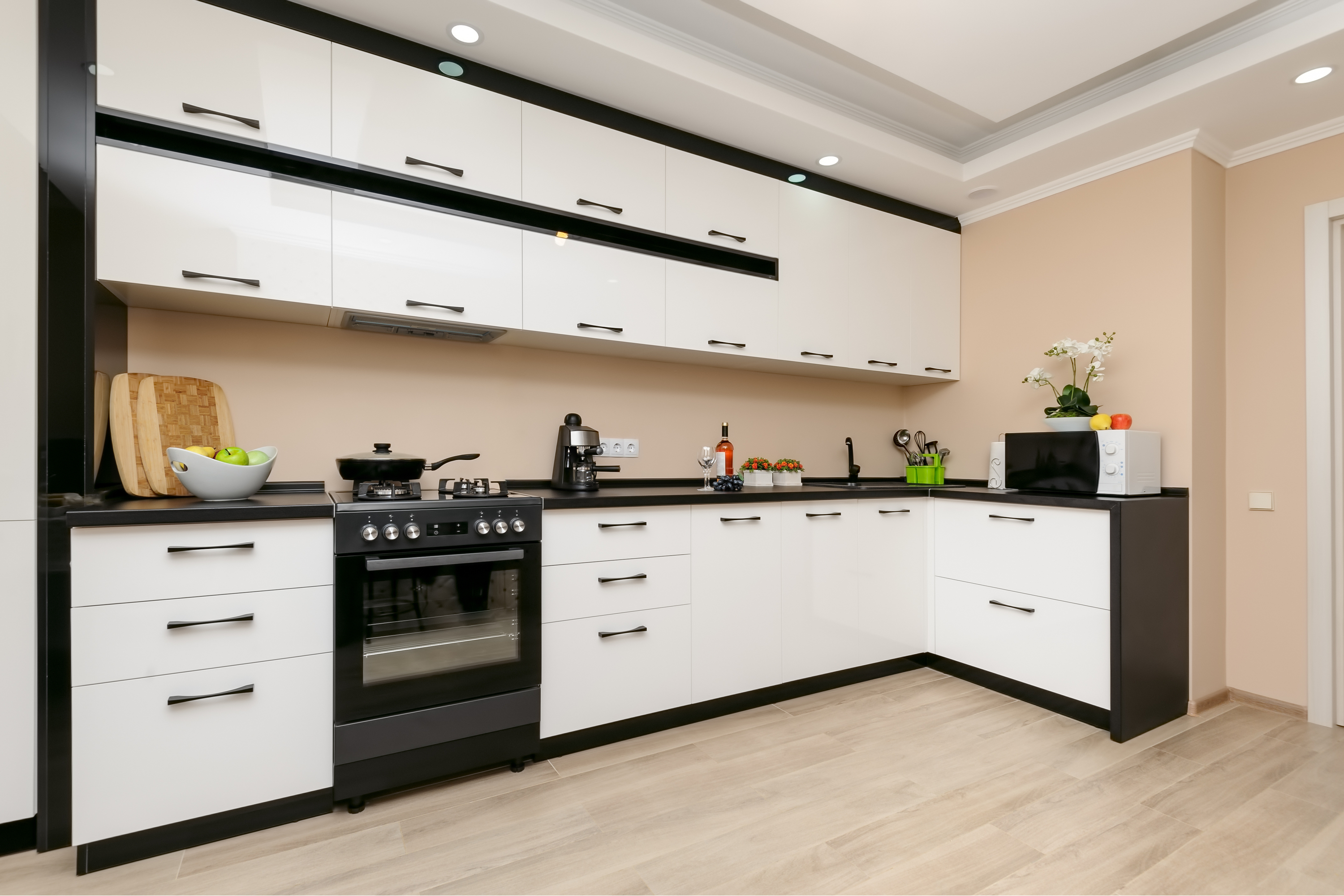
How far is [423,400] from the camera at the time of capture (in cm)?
259

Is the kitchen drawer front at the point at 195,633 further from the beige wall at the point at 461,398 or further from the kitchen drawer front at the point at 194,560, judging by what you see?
the beige wall at the point at 461,398

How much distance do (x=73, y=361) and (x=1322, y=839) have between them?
3722 millimetres

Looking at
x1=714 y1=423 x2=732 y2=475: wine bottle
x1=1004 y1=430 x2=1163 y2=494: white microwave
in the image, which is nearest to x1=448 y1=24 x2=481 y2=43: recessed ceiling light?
x1=714 y1=423 x2=732 y2=475: wine bottle

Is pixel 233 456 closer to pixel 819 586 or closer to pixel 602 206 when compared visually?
pixel 602 206

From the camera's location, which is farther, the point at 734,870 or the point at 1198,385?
the point at 1198,385

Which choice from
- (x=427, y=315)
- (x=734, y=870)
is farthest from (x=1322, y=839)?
(x=427, y=315)

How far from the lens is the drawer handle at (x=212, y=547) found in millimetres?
1672

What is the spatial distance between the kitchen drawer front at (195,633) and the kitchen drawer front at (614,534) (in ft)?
2.37

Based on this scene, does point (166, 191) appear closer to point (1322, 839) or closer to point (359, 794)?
point (359, 794)

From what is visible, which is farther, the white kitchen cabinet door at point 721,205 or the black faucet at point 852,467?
the black faucet at point 852,467

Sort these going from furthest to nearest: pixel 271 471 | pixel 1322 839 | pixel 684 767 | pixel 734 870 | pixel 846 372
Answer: pixel 846 372
pixel 271 471
pixel 684 767
pixel 1322 839
pixel 734 870

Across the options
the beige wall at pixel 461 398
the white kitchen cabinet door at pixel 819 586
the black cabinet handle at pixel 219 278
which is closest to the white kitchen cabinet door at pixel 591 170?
the beige wall at pixel 461 398

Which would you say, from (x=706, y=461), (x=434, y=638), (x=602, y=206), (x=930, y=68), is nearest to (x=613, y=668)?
(x=434, y=638)

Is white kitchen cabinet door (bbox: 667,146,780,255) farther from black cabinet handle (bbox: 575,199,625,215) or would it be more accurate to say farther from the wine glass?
the wine glass
